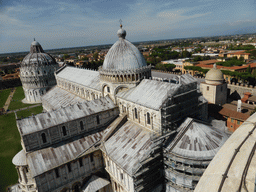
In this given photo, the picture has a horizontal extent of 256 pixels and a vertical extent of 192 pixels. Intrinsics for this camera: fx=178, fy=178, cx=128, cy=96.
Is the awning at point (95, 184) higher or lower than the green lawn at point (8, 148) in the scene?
higher

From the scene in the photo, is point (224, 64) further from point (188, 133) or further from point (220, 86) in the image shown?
point (188, 133)

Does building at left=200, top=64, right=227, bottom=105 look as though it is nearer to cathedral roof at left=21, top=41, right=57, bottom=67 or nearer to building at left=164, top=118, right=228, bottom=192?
building at left=164, top=118, right=228, bottom=192

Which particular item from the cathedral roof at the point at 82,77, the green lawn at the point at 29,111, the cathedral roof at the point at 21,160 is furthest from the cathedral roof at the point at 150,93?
the green lawn at the point at 29,111

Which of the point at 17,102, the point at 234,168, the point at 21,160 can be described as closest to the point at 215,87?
the point at 234,168

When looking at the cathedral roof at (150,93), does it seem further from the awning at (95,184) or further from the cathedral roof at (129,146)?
the awning at (95,184)

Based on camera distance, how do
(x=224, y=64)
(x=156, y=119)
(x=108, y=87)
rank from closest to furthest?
(x=156, y=119)
(x=108, y=87)
(x=224, y=64)

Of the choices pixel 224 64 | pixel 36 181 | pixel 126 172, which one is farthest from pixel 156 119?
pixel 224 64

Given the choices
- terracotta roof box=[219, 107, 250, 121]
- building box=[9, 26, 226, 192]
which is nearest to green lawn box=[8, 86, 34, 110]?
building box=[9, 26, 226, 192]
